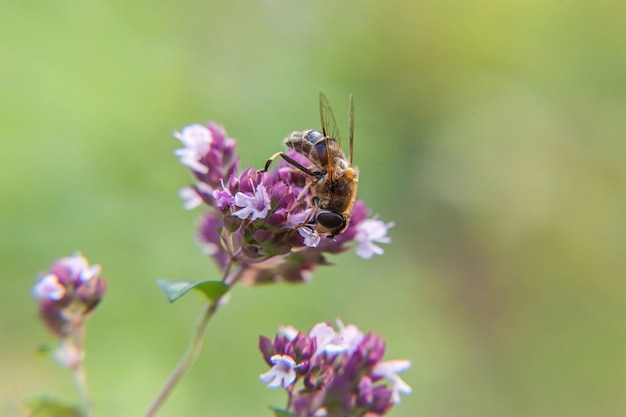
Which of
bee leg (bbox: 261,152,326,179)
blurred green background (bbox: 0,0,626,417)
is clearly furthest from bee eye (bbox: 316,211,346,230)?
blurred green background (bbox: 0,0,626,417)

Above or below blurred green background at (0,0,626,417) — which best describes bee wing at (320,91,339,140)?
above

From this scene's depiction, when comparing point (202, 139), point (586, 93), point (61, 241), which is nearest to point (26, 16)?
point (61, 241)

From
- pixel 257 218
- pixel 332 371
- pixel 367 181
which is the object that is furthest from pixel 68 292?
pixel 367 181

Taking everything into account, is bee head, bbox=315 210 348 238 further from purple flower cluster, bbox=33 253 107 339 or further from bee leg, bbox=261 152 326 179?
purple flower cluster, bbox=33 253 107 339

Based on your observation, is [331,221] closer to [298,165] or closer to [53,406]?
[298,165]

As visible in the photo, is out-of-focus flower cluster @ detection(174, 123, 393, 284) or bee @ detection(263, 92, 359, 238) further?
bee @ detection(263, 92, 359, 238)

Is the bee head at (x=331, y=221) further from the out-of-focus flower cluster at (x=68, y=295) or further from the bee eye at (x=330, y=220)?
the out-of-focus flower cluster at (x=68, y=295)
